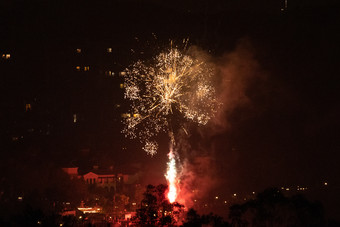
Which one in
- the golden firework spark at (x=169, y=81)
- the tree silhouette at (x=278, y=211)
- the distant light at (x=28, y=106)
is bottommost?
the tree silhouette at (x=278, y=211)

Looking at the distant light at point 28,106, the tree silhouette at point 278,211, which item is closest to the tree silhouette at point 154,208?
the tree silhouette at point 278,211

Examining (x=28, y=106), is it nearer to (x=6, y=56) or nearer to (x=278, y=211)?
(x=6, y=56)

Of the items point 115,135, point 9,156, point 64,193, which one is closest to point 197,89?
point 64,193

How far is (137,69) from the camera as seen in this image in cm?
1137

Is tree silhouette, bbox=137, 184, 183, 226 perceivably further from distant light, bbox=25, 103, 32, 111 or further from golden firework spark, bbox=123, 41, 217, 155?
distant light, bbox=25, 103, 32, 111

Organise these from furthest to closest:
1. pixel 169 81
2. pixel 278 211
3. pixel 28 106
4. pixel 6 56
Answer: pixel 6 56, pixel 28 106, pixel 169 81, pixel 278 211

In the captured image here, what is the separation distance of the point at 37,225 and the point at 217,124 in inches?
635

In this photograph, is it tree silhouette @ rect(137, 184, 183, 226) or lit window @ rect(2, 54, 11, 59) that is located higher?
lit window @ rect(2, 54, 11, 59)

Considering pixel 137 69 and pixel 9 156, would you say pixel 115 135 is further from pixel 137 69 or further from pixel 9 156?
pixel 137 69

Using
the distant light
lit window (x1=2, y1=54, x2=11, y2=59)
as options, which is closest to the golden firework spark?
the distant light

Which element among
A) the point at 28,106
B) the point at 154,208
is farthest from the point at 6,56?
the point at 154,208

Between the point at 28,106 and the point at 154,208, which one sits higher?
the point at 28,106

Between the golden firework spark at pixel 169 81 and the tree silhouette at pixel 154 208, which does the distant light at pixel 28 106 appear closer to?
the golden firework spark at pixel 169 81

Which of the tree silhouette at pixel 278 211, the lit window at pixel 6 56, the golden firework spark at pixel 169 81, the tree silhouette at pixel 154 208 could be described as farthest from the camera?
the lit window at pixel 6 56
